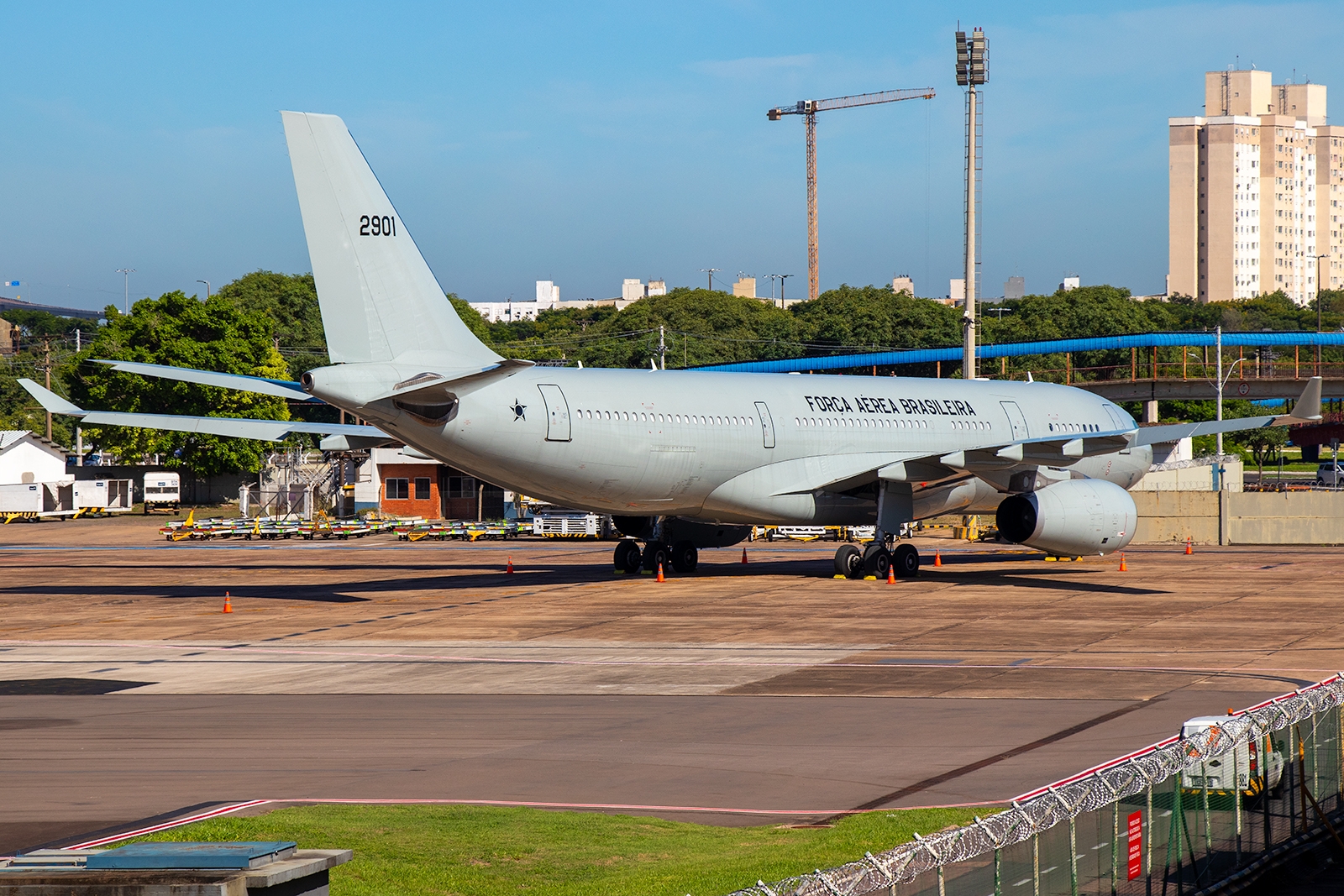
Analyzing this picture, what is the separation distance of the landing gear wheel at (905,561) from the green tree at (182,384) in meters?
51.8

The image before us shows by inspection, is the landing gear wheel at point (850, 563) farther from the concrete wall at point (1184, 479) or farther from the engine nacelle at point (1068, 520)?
the concrete wall at point (1184, 479)

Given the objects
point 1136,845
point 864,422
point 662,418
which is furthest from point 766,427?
point 1136,845

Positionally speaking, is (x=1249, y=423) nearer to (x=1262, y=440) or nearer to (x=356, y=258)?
(x=356, y=258)

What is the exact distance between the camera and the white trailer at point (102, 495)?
74.0 meters

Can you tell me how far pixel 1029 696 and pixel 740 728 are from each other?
13.2ft

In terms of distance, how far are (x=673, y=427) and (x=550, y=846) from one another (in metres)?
19.8

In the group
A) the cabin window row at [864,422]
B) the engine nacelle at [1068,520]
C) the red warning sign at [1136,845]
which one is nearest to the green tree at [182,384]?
the cabin window row at [864,422]

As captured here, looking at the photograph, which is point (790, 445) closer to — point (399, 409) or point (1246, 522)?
point (399, 409)

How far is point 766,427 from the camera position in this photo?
3183cm

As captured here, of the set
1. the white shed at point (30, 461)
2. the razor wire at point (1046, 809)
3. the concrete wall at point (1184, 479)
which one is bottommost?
the razor wire at point (1046, 809)

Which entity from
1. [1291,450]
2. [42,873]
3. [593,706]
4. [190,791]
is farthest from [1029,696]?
[1291,450]

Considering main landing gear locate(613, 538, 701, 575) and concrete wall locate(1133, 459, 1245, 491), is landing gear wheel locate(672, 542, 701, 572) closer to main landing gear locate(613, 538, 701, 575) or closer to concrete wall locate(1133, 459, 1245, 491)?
main landing gear locate(613, 538, 701, 575)

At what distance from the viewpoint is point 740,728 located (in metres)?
15.0

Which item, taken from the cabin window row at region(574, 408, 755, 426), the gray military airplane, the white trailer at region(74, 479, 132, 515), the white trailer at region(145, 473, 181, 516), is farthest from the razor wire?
the white trailer at region(145, 473, 181, 516)
